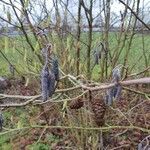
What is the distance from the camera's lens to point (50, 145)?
689 centimetres

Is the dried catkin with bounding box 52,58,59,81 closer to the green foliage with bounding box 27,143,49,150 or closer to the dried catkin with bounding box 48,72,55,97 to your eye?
the dried catkin with bounding box 48,72,55,97

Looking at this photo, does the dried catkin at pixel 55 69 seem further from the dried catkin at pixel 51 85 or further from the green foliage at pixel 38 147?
the green foliage at pixel 38 147

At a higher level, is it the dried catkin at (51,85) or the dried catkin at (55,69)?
the dried catkin at (55,69)

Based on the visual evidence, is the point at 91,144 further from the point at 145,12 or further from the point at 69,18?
the point at 145,12

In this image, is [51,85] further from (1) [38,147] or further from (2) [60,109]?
(1) [38,147]

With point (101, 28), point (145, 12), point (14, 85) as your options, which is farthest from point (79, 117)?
point (14, 85)

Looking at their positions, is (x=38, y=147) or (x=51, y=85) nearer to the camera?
(x=51, y=85)

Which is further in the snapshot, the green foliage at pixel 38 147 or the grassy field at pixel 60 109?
the green foliage at pixel 38 147

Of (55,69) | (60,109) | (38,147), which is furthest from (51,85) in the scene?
(38,147)

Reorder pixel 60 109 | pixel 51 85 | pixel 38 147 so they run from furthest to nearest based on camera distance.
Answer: pixel 38 147, pixel 60 109, pixel 51 85

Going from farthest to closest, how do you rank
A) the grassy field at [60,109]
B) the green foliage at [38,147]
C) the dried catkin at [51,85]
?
the green foliage at [38,147]
the grassy field at [60,109]
the dried catkin at [51,85]

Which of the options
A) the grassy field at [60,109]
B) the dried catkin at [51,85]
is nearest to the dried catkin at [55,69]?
the dried catkin at [51,85]

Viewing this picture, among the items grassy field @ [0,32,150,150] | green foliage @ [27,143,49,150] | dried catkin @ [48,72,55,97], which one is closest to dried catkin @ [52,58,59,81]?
dried catkin @ [48,72,55,97]

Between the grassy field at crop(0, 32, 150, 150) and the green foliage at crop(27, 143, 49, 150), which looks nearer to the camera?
the grassy field at crop(0, 32, 150, 150)
